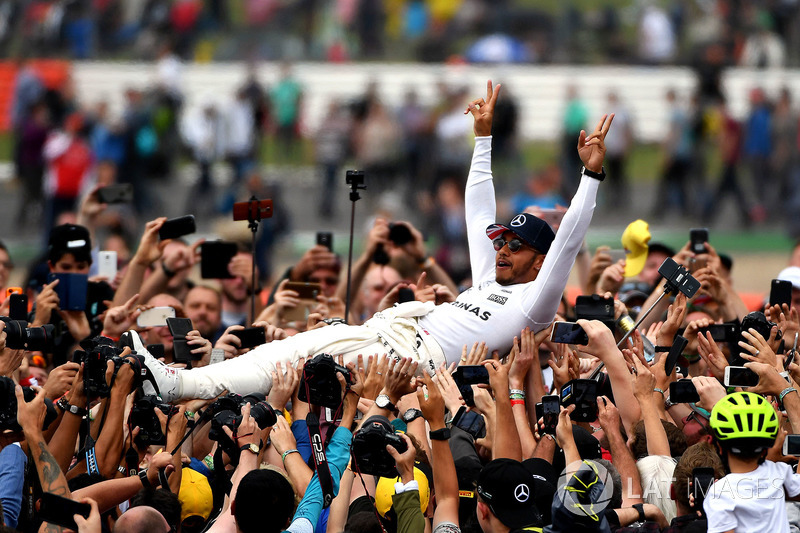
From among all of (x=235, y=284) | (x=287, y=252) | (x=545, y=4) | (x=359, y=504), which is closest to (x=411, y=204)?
(x=287, y=252)

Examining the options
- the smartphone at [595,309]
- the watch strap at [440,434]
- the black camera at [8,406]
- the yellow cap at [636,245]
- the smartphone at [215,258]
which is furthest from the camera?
the smartphone at [215,258]

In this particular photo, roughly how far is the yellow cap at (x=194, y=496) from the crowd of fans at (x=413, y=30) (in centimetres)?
2217

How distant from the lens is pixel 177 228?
799 cm

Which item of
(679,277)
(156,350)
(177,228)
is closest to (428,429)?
(679,277)

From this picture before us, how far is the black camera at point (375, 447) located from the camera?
5.28 m

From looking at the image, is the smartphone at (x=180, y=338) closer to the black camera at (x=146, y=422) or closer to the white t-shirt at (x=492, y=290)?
the black camera at (x=146, y=422)

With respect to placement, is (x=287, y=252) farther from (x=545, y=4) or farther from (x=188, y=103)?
(x=545, y=4)

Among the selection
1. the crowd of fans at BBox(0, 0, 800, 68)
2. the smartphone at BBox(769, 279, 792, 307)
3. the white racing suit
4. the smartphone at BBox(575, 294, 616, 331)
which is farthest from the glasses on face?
the crowd of fans at BBox(0, 0, 800, 68)

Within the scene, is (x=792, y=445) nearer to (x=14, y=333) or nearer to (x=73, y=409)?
(x=73, y=409)

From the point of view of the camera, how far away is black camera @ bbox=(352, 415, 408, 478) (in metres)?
5.28

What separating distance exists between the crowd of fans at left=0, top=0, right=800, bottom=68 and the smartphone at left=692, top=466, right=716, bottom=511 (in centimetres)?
2238

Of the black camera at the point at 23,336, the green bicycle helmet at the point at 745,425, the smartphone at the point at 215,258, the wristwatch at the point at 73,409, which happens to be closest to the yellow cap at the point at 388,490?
the green bicycle helmet at the point at 745,425

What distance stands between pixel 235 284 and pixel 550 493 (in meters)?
4.68

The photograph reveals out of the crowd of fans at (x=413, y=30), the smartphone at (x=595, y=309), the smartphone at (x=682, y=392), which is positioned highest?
the crowd of fans at (x=413, y=30)
